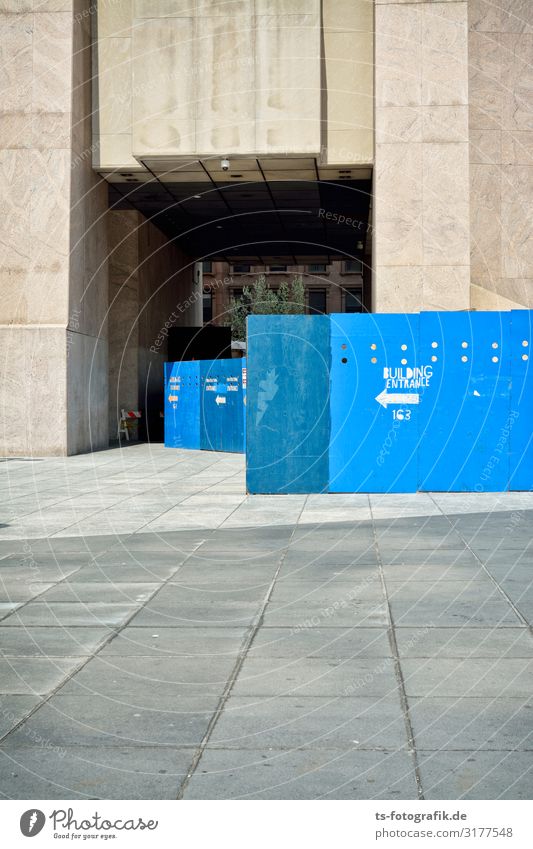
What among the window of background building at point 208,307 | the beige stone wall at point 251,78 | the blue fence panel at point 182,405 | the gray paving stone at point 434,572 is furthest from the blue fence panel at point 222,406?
the window of background building at point 208,307

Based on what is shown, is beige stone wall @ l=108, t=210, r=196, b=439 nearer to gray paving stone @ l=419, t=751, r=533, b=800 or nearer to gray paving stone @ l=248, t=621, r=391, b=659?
gray paving stone @ l=248, t=621, r=391, b=659

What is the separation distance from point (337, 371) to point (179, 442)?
17.0 m

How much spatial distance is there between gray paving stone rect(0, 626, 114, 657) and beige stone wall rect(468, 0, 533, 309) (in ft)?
76.8

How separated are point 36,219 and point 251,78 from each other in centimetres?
661

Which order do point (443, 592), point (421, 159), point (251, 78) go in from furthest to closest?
point (251, 78)
point (421, 159)
point (443, 592)

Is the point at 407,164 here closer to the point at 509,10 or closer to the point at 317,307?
the point at 509,10

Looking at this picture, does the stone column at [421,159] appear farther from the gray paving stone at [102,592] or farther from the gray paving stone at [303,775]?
the gray paving stone at [303,775]

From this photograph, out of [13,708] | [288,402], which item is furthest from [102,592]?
[288,402]

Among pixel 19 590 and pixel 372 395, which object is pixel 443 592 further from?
pixel 372 395

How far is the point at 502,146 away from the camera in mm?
28516

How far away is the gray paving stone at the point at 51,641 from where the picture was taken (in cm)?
629

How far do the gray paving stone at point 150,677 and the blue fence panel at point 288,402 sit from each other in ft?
33.5

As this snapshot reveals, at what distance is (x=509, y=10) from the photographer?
28.7m

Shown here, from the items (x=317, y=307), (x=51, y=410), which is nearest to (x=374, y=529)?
(x=51, y=410)
